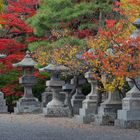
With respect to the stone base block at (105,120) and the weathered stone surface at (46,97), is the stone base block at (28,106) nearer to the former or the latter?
the weathered stone surface at (46,97)

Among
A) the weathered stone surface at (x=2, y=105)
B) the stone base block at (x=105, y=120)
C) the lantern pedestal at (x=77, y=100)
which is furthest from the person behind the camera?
the weathered stone surface at (x=2, y=105)

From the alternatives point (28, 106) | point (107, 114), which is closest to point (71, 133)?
point (107, 114)

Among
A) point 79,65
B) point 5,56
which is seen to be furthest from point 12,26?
point 79,65

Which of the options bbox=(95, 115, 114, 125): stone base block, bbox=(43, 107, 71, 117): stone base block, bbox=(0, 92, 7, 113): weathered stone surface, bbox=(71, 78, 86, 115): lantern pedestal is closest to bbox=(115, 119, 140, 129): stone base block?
→ bbox=(95, 115, 114, 125): stone base block

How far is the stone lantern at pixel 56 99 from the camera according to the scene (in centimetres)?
2542

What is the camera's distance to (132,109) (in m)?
18.5

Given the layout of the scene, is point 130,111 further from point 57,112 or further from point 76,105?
point 76,105

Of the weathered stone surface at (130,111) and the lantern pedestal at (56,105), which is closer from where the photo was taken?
the weathered stone surface at (130,111)

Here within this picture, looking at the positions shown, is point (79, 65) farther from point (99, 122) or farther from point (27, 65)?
point (27, 65)

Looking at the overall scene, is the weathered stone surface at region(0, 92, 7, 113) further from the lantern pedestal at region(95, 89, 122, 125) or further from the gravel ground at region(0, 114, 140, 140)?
the gravel ground at region(0, 114, 140, 140)

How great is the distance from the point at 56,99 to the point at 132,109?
8.34 meters

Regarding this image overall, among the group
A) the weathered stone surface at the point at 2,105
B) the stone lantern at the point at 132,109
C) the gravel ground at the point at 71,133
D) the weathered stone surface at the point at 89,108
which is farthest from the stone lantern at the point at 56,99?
the gravel ground at the point at 71,133

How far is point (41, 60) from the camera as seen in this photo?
23391mm

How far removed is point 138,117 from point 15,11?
16.1 metres
